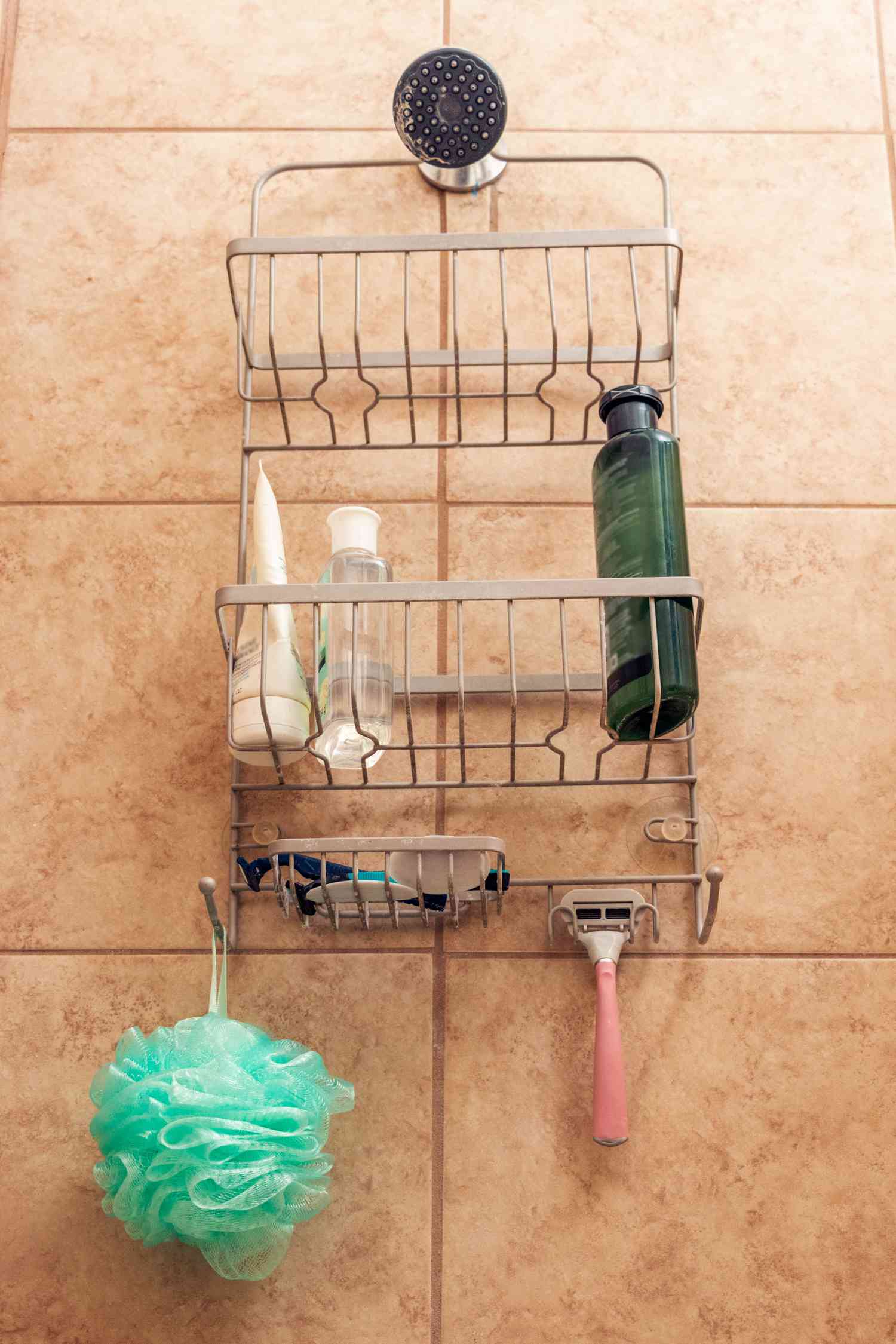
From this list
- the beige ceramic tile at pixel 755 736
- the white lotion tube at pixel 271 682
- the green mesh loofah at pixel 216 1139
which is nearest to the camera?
the green mesh loofah at pixel 216 1139

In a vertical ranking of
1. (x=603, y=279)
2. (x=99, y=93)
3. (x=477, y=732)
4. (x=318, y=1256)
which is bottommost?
(x=318, y=1256)

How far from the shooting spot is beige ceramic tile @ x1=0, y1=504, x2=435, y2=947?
0.99 meters

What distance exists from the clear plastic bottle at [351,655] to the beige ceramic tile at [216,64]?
1.60ft

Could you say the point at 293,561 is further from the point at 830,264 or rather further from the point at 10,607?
the point at 830,264

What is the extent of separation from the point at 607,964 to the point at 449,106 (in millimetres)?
768

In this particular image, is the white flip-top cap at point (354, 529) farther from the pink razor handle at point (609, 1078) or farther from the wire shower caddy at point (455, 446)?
the pink razor handle at point (609, 1078)

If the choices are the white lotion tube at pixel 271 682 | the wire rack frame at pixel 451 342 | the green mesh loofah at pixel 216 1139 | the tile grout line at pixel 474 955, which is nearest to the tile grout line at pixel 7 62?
the wire rack frame at pixel 451 342

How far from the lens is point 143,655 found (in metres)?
1.05

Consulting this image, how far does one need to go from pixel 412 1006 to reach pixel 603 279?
2.30ft

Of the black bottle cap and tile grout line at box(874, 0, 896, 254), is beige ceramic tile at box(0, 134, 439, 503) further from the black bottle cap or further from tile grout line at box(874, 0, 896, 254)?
tile grout line at box(874, 0, 896, 254)

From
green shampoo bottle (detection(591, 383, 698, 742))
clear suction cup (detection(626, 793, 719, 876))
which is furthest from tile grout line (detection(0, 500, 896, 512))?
clear suction cup (detection(626, 793, 719, 876))

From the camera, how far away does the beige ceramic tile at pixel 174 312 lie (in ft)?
3.58

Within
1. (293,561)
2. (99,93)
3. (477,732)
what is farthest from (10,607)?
(99,93)

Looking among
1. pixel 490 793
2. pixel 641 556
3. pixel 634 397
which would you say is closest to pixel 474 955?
pixel 490 793
